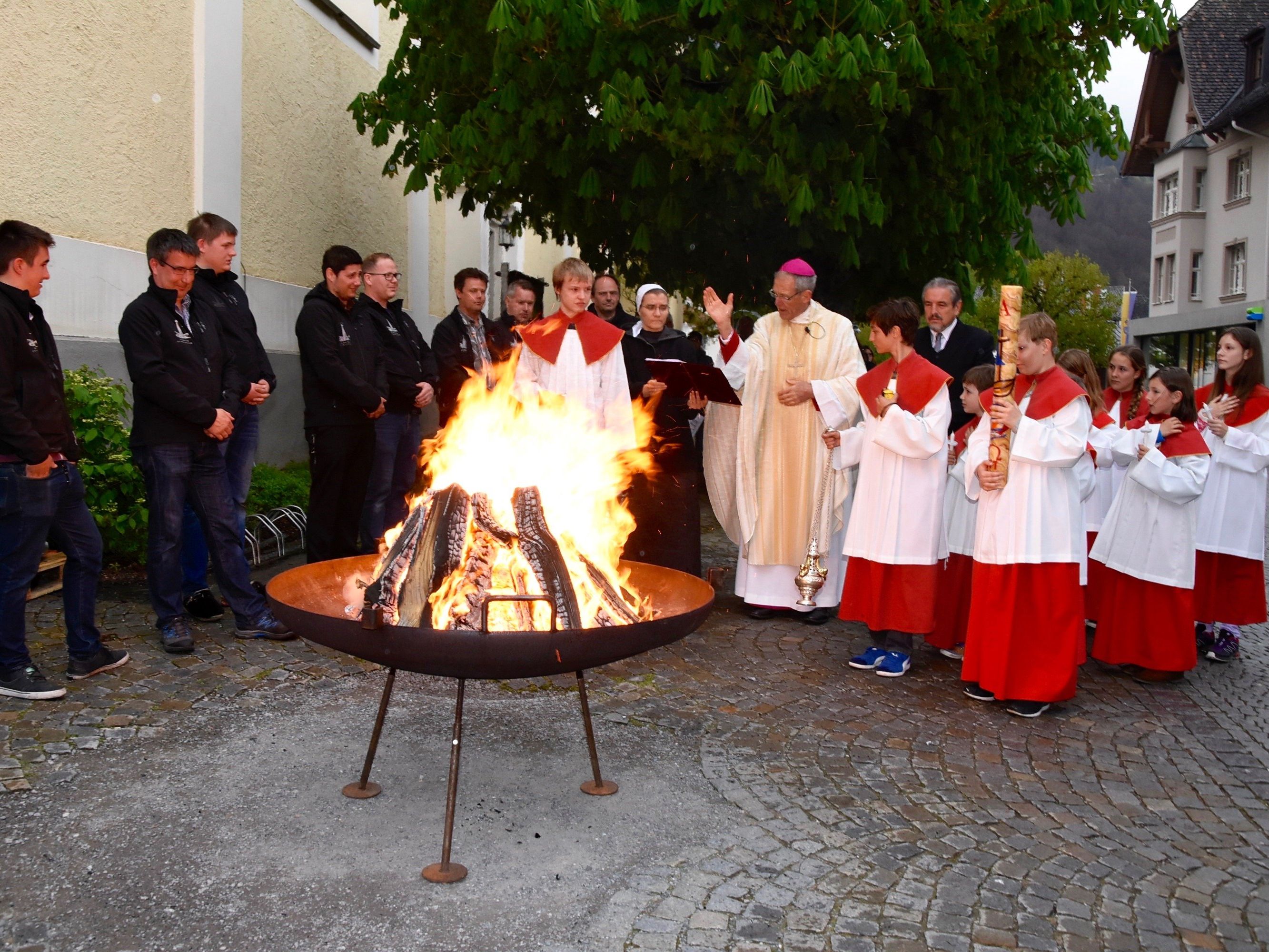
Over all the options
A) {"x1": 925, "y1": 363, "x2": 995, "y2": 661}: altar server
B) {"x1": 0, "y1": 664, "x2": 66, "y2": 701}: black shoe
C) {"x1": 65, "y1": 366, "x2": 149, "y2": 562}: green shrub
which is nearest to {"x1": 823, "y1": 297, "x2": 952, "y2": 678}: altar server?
{"x1": 925, "y1": 363, "x2": 995, "y2": 661}: altar server

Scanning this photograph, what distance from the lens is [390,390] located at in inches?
312

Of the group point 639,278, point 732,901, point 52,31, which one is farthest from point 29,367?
point 639,278

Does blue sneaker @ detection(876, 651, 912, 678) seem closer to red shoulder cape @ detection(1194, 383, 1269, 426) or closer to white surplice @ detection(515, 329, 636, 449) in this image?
white surplice @ detection(515, 329, 636, 449)

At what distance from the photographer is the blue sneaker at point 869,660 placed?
247 inches

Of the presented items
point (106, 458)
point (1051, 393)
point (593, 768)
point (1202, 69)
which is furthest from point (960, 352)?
point (1202, 69)

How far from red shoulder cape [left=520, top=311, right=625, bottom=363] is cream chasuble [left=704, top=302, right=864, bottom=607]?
2.77ft

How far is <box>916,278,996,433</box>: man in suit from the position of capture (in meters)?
7.41

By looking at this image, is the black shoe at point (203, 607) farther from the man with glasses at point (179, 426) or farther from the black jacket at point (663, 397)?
the black jacket at point (663, 397)

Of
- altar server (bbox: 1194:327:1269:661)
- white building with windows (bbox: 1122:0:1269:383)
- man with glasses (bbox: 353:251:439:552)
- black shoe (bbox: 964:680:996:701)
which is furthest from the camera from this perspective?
white building with windows (bbox: 1122:0:1269:383)

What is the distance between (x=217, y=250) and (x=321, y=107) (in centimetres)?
532

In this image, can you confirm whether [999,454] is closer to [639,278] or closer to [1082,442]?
[1082,442]

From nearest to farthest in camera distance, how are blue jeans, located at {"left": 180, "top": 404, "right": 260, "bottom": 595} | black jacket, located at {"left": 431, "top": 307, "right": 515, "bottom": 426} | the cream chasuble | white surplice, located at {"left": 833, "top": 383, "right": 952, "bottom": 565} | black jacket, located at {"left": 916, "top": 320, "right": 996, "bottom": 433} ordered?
white surplice, located at {"left": 833, "top": 383, "right": 952, "bottom": 565}
blue jeans, located at {"left": 180, "top": 404, "right": 260, "bottom": 595}
the cream chasuble
black jacket, located at {"left": 916, "top": 320, "right": 996, "bottom": 433}
black jacket, located at {"left": 431, "top": 307, "right": 515, "bottom": 426}

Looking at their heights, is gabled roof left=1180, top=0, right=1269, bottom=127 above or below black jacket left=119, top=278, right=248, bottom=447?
above

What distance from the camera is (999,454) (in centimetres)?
547
